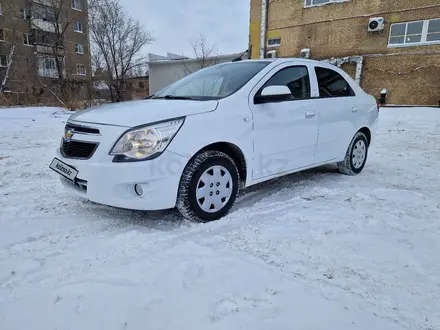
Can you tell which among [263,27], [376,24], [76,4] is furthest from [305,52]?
[76,4]

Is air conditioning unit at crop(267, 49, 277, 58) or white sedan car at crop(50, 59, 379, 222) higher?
air conditioning unit at crop(267, 49, 277, 58)

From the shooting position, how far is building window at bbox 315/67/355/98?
12.4 ft

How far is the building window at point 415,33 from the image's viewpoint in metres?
15.0

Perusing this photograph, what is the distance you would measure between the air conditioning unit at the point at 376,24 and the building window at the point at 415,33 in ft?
1.92

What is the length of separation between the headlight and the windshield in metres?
0.77

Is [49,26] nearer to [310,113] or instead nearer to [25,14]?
[25,14]

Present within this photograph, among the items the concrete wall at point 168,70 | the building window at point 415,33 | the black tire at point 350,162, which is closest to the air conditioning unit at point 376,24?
the building window at point 415,33

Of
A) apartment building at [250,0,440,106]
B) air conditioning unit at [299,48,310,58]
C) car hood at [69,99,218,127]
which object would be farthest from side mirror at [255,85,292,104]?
air conditioning unit at [299,48,310,58]

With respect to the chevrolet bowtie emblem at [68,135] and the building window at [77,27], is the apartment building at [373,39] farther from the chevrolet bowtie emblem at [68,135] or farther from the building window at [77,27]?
the building window at [77,27]

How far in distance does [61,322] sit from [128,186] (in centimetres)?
108

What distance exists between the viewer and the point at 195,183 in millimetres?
2602

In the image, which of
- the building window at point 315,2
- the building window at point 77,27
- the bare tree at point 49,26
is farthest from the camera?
the building window at point 77,27

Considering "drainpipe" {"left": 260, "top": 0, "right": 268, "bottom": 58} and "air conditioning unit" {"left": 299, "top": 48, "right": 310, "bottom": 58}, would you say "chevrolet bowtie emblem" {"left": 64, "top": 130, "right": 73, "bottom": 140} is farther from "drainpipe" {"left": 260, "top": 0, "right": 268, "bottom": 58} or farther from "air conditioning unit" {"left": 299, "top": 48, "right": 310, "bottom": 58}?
"drainpipe" {"left": 260, "top": 0, "right": 268, "bottom": 58}

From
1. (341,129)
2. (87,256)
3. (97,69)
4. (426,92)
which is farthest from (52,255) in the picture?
(97,69)
